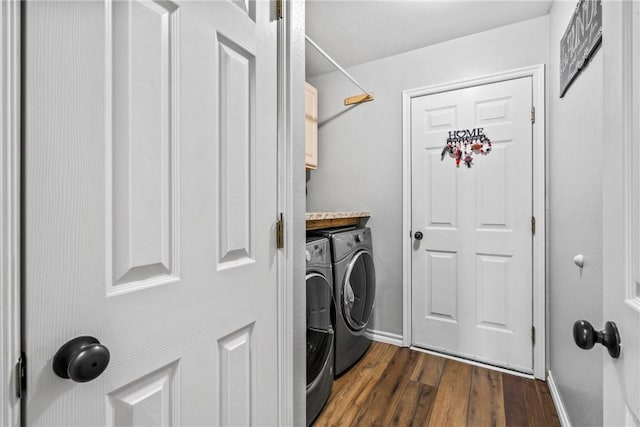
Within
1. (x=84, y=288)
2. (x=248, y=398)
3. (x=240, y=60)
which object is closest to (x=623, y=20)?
(x=240, y=60)

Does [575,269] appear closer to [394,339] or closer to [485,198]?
[485,198]

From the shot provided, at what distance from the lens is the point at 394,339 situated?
2.55m

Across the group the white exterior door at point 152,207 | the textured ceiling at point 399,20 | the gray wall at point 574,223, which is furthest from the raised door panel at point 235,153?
the textured ceiling at point 399,20

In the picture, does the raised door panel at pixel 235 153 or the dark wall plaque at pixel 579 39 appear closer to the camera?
the raised door panel at pixel 235 153

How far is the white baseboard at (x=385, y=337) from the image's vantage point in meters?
2.53

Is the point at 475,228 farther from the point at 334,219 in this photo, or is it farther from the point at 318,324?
the point at 318,324

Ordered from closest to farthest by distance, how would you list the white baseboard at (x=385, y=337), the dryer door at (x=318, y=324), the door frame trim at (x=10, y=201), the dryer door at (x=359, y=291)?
the door frame trim at (x=10, y=201), the dryer door at (x=318, y=324), the dryer door at (x=359, y=291), the white baseboard at (x=385, y=337)

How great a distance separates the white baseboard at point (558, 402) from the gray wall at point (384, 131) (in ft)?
3.26

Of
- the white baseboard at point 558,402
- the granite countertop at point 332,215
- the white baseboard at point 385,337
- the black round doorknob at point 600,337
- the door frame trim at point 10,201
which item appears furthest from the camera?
the white baseboard at point 385,337

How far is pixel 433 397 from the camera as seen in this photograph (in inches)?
71.7

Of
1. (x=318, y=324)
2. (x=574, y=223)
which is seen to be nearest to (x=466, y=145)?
(x=574, y=223)

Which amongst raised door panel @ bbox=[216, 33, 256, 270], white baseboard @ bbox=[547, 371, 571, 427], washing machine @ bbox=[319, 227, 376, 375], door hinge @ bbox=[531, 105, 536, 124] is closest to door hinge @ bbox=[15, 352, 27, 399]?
raised door panel @ bbox=[216, 33, 256, 270]

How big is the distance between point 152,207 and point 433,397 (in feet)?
6.24

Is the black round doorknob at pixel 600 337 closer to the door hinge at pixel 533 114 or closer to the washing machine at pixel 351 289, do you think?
the washing machine at pixel 351 289
